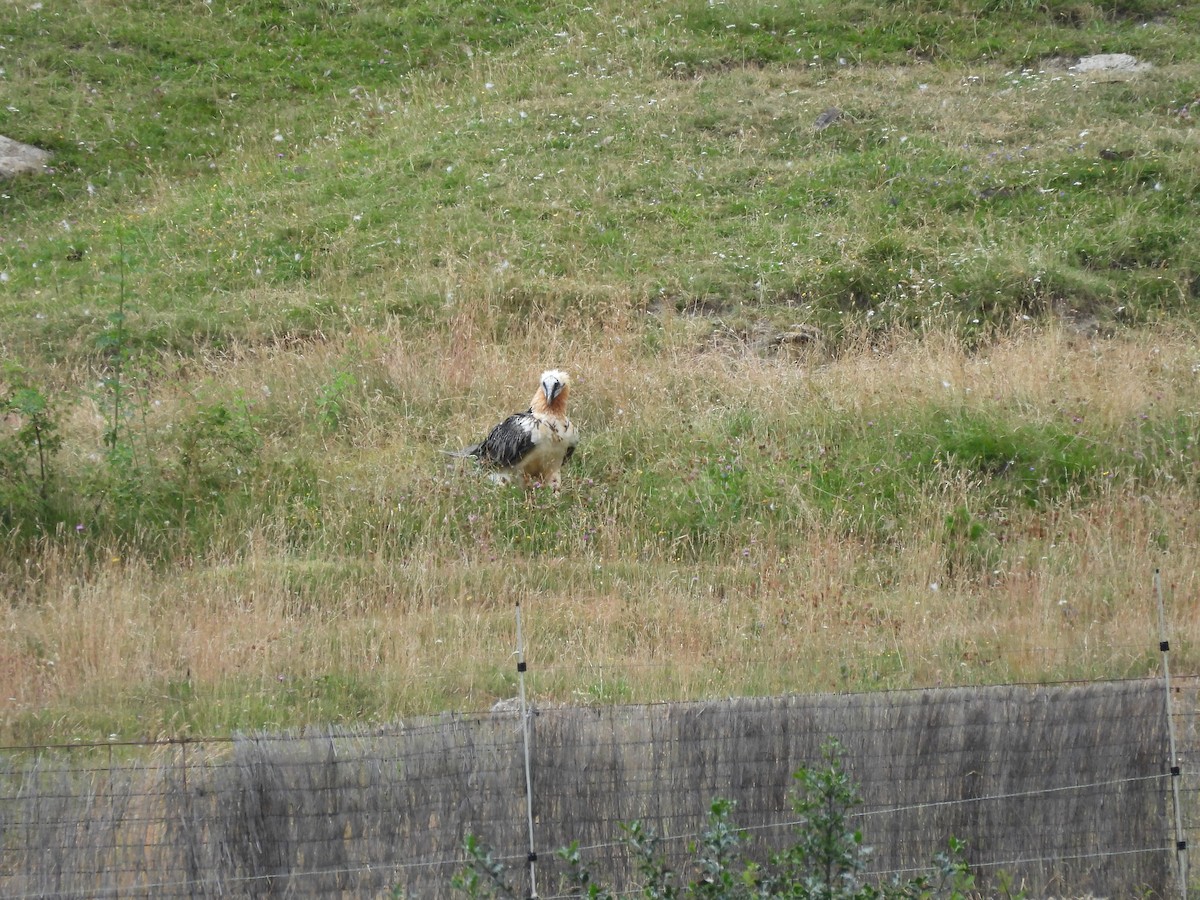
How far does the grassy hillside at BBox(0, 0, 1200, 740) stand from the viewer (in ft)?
24.7

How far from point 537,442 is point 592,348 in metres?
2.54

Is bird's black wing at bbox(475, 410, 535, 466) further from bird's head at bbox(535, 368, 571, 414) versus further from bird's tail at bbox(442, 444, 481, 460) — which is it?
bird's head at bbox(535, 368, 571, 414)

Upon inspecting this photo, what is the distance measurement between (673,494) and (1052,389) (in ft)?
12.2

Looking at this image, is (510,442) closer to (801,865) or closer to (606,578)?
(606,578)

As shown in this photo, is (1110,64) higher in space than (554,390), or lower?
higher

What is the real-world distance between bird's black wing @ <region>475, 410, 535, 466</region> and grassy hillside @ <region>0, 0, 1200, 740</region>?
0.40 meters

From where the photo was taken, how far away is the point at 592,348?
1221 centimetres

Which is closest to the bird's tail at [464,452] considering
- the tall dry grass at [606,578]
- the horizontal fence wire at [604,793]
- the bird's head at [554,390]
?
the tall dry grass at [606,578]

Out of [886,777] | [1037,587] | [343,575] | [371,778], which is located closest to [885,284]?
[1037,587]

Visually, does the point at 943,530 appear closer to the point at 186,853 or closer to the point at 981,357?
the point at 981,357

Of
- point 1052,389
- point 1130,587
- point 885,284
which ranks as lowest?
point 1130,587

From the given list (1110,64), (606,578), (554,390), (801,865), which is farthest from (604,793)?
(1110,64)

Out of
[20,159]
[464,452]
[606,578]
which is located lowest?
[606,578]

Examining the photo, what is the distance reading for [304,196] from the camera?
16.5m
